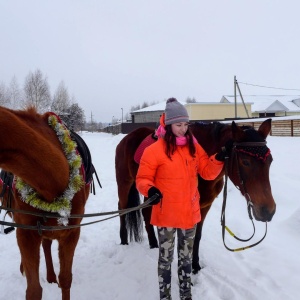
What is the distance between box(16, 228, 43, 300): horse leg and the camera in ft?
7.06

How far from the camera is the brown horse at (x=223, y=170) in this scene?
2.31m

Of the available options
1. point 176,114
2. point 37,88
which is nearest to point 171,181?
point 176,114

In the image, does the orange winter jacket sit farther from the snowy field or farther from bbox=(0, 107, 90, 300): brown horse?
the snowy field

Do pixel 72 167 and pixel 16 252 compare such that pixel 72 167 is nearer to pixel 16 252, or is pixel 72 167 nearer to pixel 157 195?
pixel 157 195

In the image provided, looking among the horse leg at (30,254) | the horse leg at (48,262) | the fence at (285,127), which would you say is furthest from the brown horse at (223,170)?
the fence at (285,127)

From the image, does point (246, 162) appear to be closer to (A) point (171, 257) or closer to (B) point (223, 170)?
(B) point (223, 170)

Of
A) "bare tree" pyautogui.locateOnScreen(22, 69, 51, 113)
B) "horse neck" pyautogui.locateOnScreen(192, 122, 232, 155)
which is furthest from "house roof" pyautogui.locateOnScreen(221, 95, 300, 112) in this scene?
"horse neck" pyautogui.locateOnScreen(192, 122, 232, 155)

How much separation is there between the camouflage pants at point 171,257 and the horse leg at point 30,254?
3.30 ft

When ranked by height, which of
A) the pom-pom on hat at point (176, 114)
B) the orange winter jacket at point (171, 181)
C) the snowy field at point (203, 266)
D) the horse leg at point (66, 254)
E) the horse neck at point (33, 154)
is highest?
the pom-pom on hat at point (176, 114)

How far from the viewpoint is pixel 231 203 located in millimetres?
5637

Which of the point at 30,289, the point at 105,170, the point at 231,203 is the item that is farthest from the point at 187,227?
the point at 105,170

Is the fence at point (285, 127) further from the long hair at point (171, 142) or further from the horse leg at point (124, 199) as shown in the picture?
the long hair at point (171, 142)

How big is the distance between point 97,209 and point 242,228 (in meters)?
2.87

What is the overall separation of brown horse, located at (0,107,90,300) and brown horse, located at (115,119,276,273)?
4.44ft
